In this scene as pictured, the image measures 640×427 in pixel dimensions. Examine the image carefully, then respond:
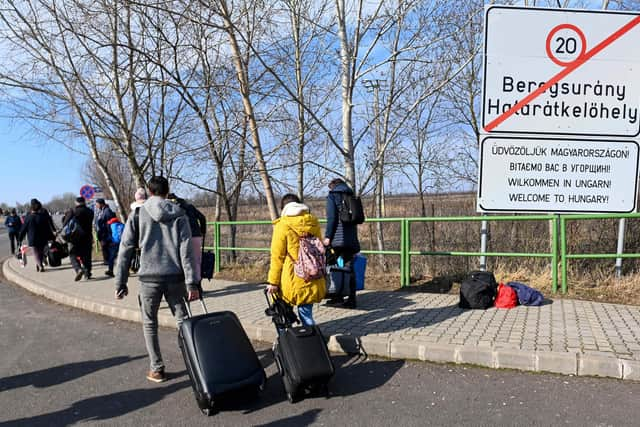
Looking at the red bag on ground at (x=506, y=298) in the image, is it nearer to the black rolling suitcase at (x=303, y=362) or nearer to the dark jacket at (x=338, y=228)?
the dark jacket at (x=338, y=228)

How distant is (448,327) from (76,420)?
12.5 feet

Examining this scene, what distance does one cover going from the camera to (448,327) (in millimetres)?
5367

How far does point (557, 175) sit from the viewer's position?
4.70 metres

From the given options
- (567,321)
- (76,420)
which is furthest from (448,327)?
(76,420)

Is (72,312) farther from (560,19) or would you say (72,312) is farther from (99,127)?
(560,19)

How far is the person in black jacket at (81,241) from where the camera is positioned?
960 centimetres

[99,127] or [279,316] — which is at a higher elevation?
[99,127]

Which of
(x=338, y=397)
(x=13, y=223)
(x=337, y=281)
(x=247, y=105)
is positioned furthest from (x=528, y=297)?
(x=13, y=223)

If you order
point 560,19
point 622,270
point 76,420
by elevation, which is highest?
point 560,19

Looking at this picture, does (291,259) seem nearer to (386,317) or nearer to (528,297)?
(386,317)

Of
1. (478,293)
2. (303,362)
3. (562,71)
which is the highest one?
(562,71)

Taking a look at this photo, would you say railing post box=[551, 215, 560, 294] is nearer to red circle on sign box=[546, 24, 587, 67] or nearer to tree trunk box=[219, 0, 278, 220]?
red circle on sign box=[546, 24, 587, 67]

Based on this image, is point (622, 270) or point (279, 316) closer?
point (279, 316)

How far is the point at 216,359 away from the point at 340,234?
10.0 ft
